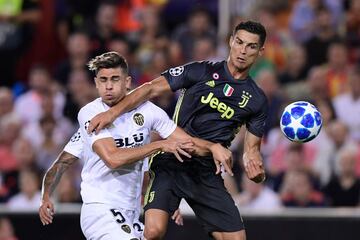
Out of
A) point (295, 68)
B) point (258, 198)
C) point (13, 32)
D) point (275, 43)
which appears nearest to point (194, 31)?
point (275, 43)

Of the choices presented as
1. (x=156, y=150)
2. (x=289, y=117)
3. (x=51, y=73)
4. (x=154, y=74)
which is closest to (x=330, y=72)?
(x=154, y=74)

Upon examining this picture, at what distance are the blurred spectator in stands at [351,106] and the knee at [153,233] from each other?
197 inches

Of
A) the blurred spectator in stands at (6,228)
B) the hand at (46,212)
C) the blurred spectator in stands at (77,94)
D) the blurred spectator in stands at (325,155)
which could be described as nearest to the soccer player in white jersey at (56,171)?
the hand at (46,212)

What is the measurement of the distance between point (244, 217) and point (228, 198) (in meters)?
2.51

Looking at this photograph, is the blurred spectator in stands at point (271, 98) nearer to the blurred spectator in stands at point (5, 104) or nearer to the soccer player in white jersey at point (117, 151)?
the blurred spectator in stands at point (5, 104)

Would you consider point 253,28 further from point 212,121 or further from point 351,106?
point 351,106

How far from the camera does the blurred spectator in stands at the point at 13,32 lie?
15.5m

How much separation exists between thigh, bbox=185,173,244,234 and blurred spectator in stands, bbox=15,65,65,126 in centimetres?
549

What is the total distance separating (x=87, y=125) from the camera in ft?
28.7

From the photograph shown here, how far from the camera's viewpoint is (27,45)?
1562cm

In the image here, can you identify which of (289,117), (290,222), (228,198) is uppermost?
(289,117)

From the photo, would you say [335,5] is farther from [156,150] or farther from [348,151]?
[156,150]

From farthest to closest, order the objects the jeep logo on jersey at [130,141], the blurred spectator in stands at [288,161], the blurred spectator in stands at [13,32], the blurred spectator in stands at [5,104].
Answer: the blurred spectator in stands at [13,32] → the blurred spectator in stands at [5,104] → the blurred spectator in stands at [288,161] → the jeep logo on jersey at [130,141]

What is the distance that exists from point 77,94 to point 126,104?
18.8ft
